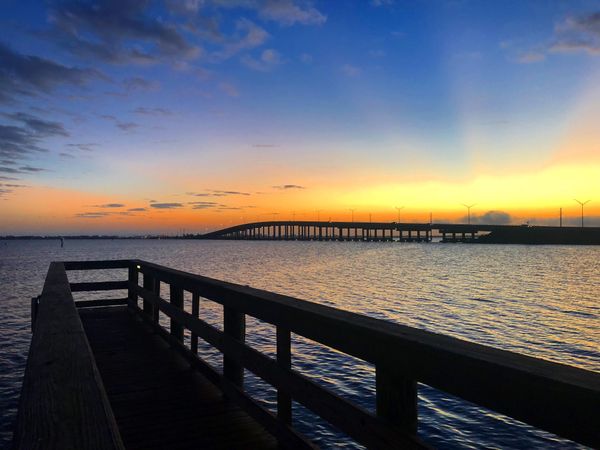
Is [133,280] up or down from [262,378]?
up

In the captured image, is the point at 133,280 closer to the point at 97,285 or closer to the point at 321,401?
the point at 97,285

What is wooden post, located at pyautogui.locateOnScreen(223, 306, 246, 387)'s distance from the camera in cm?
496

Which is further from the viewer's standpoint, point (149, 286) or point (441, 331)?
point (441, 331)

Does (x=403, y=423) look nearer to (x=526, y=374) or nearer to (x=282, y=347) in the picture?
(x=526, y=374)

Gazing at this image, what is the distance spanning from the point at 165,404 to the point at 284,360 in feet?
7.84

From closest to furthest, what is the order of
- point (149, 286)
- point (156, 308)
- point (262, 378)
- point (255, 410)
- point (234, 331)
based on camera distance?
point (262, 378), point (255, 410), point (234, 331), point (156, 308), point (149, 286)

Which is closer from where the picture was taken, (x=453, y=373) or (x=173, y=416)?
(x=453, y=373)

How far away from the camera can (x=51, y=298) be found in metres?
4.90

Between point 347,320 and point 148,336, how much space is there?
6.95 m

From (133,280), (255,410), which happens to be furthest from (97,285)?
(255,410)

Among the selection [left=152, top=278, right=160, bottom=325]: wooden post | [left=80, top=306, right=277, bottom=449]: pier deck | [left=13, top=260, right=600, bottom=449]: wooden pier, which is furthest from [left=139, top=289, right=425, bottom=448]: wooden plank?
[left=152, top=278, right=160, bottom=325]: wooden post

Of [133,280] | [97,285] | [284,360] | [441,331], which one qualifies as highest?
[284,360]

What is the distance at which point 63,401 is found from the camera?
189 cm

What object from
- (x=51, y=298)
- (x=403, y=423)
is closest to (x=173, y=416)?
(x=51, y=298)
